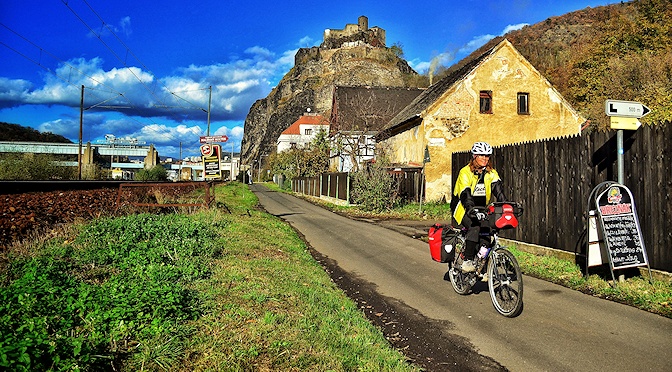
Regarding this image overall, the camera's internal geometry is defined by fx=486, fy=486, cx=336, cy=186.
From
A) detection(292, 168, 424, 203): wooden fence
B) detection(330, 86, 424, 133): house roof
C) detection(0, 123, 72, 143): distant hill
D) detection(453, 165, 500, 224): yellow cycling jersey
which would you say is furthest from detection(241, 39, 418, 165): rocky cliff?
detection(453, 165, 500, 224): yellow cycling jersey

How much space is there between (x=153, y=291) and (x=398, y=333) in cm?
271

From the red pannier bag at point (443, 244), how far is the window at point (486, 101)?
67.0 ft

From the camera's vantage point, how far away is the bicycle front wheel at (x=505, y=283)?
5.93 meters

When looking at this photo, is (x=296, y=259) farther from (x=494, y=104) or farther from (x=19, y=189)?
(x=494, y=104)

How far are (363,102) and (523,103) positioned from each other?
21.8 metres

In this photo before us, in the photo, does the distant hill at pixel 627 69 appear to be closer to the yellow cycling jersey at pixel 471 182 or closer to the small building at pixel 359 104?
the small building at pixel 359 104

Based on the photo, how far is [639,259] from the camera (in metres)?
7.39

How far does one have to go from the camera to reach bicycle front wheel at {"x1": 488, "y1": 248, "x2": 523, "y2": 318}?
593 cm

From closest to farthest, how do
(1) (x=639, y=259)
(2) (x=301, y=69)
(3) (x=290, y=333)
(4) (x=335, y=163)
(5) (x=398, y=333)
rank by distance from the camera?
(3) (x=290, y=333)
(5) (x=398, y=333)
(1) (x=639, y=259)
(4) (x=335, y=163)
(2) (x=301, y=69)

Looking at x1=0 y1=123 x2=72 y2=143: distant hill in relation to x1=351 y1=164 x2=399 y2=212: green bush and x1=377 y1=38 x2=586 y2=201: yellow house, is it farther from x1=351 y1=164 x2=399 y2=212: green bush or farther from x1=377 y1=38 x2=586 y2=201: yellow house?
x1=377 y1=38 x2=586 y2=201: yellow house

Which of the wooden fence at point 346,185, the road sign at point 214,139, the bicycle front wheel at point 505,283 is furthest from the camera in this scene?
the wooden fence at point 346,185

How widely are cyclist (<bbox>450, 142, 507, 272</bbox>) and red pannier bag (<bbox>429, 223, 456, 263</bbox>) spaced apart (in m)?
0.32

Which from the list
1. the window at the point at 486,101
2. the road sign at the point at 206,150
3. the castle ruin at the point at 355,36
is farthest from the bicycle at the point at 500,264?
the castle ruin at the point at 355,36

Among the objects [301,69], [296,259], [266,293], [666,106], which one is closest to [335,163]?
[666,106]
